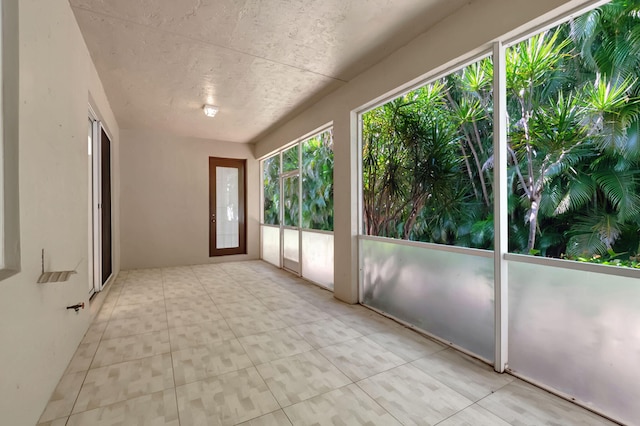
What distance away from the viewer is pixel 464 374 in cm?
206

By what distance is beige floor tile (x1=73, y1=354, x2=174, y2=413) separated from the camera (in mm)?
1773

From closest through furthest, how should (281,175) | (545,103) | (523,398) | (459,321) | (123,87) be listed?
(523,398), (545,103), (459,321), (123,87), (281,175)

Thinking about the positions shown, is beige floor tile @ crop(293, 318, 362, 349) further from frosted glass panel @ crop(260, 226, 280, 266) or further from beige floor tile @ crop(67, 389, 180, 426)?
frosted glass panel @ crop(260, 226, 280, 266)

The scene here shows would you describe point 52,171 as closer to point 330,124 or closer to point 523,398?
point 330,124

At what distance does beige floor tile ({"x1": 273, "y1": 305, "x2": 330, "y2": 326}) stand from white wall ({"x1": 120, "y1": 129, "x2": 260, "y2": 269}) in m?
3.62

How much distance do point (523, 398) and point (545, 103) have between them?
2.04 metres

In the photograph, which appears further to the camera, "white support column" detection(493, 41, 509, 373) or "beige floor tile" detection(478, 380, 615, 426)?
"white support column" detection(493, 41, 509, 373)

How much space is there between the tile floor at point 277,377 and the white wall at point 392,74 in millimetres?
1001

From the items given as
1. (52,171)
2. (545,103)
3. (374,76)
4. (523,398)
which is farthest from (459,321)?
(52,171)

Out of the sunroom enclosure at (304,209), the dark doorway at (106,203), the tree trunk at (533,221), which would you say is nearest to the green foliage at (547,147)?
Result: the tree trunk at (533,221)

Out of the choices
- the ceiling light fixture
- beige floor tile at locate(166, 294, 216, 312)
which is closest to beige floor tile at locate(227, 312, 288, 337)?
beige floor tile at locate(166, 294, 216, 312)

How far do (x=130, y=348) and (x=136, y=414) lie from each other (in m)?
0.99

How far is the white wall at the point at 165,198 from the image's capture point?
5.59 metres

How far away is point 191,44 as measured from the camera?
2.74 metres
